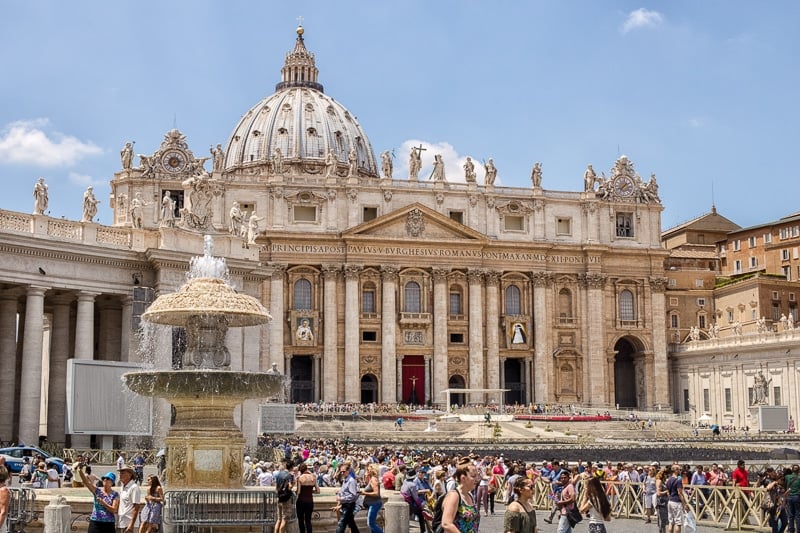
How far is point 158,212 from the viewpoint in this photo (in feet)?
261

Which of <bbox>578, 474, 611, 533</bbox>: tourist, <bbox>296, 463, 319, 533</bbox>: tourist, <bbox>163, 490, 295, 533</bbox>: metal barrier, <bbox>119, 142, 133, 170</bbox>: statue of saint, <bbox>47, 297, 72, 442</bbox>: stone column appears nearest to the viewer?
<bbox>578, 474, 611, 533</bbox>: tourist

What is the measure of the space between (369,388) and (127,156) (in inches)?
948

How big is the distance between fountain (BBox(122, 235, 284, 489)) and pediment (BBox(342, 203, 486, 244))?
61.6m

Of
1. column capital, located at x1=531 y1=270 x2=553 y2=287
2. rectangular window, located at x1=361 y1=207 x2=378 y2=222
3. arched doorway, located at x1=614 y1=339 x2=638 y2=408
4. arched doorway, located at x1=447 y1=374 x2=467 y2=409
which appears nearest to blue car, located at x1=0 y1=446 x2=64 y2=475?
arched doorway, located at x1=447 y1=374 x2=467 y2=409

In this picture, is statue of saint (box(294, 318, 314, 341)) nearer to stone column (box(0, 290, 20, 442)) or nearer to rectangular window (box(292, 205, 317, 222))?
rectangular window (box(292, 205, 317, 222))

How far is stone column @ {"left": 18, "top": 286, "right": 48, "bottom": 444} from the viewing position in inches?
1339

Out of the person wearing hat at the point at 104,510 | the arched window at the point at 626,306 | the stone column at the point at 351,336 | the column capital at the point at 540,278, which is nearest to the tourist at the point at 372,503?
the person wearing hat at the point at 104,510

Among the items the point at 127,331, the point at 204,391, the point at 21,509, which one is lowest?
the point at 21,509

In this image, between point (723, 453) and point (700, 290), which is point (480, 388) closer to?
point (700, 290)

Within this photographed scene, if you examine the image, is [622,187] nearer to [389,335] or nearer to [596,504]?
[389,335]

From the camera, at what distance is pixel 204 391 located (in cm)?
1953

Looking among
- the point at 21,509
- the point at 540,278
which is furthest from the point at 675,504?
the point at 540,278

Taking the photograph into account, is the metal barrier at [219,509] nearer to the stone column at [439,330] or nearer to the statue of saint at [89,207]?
the statue of saint at [89,207]

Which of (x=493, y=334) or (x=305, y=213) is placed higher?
(x=305, y=213)
